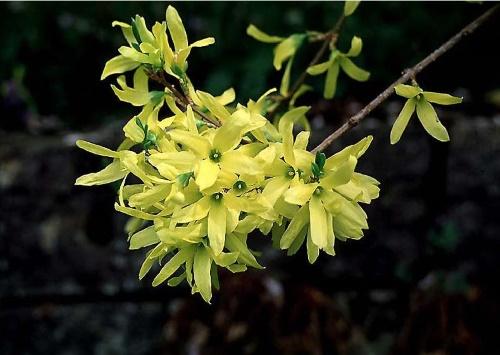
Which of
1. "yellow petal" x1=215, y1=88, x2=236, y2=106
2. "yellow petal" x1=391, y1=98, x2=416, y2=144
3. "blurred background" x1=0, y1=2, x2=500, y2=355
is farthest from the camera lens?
"blurred background" x1=0, y1=2, x2=500, y2=355

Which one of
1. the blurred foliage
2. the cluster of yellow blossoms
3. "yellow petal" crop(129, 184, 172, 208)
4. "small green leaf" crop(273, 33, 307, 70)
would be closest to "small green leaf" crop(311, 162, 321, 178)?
the cluster of yellow blossoms

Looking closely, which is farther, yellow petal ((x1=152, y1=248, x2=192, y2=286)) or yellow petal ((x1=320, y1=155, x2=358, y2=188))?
yellow petal ((x1=152, y1=248, x2=192, y2=286))

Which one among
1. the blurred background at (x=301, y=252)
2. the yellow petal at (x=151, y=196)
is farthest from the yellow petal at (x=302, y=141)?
the blurred background at (x=301, y=252)

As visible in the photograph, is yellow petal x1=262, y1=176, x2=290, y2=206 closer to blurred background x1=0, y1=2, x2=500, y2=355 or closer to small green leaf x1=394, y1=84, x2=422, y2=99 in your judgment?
small green leaf x1=394, y1=84, x2=422, y2=99

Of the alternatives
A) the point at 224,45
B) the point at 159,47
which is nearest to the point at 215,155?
the point at 159,47

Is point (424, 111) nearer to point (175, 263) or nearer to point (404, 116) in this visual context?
point (404, 116)

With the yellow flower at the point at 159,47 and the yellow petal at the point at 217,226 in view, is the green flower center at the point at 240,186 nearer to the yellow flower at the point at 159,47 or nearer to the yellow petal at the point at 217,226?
the yellow petal at the point at 217,226

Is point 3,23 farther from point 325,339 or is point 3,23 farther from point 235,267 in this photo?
point 235,267
